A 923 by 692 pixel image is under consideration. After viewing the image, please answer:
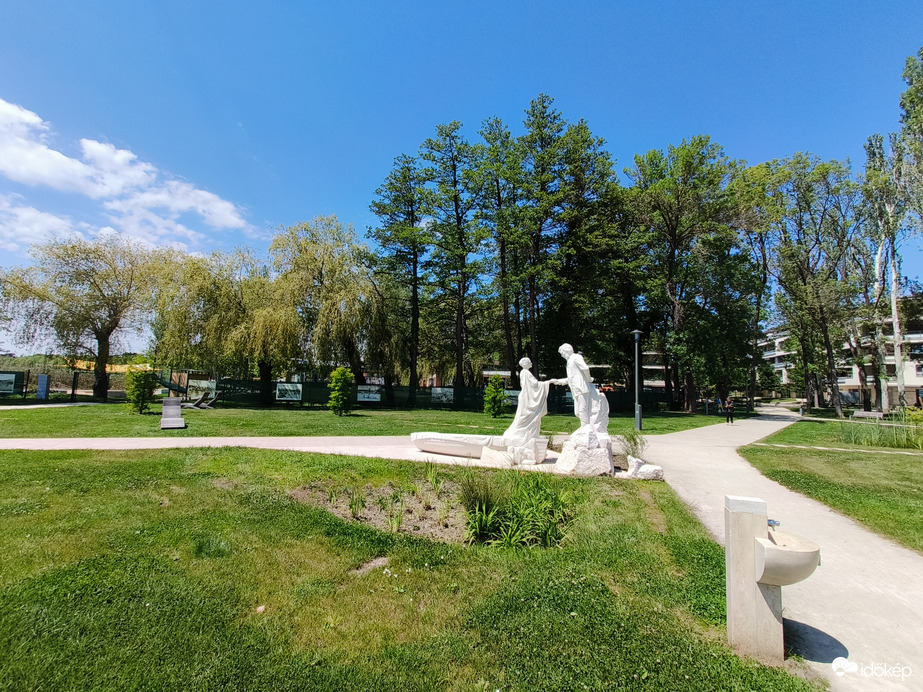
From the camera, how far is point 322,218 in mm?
27312

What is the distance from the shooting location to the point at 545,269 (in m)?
27.8

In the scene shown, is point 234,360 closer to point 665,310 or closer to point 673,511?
point 673,511

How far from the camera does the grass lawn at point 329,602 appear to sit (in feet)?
8.93

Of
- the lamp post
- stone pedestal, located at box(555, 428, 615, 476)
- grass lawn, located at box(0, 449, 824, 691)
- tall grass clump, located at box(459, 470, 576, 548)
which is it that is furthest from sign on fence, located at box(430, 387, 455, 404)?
grass lawn, located at box(0, 449, 824, 691)

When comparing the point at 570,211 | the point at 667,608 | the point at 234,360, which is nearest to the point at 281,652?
the point at 667,608

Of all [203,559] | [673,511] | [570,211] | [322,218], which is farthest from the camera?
[570,211]

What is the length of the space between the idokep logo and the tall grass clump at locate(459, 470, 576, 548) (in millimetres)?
2480

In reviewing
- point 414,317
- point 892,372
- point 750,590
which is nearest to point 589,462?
point 750,590

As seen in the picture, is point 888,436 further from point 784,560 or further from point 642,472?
point 784,560

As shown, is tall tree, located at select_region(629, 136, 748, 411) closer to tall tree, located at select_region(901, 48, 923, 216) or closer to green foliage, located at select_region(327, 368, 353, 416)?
tall tree, located at select_region(901, 48, 923, 216)

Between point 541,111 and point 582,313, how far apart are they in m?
14.0

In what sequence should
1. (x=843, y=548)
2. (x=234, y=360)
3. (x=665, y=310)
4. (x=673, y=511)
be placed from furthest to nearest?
(x=665, y=310)
(x=234, y=360)
(x=673, y=511)
(x=843, y=548)

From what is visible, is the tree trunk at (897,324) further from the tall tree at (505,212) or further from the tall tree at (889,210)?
the tall tree at (505,212)

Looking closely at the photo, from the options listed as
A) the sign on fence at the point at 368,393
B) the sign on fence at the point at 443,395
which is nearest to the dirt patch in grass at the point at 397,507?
the sign on fence at the point at 368,393
